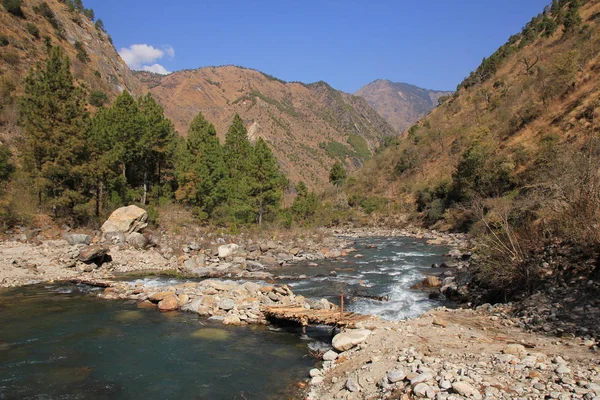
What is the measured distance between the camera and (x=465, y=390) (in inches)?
254

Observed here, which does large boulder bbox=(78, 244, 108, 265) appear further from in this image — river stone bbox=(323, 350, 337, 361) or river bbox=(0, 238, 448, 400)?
river stone bbox=(323, 350, 337, 361)

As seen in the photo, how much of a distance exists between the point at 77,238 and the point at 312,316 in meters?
19.1

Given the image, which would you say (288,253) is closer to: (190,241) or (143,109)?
(190,241)

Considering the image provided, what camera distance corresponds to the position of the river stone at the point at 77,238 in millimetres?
23966

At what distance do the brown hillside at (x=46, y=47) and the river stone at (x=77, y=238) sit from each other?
67.2 feet

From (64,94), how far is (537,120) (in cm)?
4903

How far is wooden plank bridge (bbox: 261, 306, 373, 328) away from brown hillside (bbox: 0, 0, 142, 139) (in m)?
37.9

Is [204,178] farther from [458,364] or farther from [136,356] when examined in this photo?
[458,364]

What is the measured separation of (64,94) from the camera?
2798cm

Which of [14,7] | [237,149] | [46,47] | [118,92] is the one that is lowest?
[237,149]

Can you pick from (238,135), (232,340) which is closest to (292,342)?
(232,340)

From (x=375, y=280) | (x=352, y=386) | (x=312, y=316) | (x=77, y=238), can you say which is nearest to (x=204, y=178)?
(x=77, y=238)

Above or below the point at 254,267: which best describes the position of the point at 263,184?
above

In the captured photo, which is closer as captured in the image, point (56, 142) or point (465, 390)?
point (465, 390)
